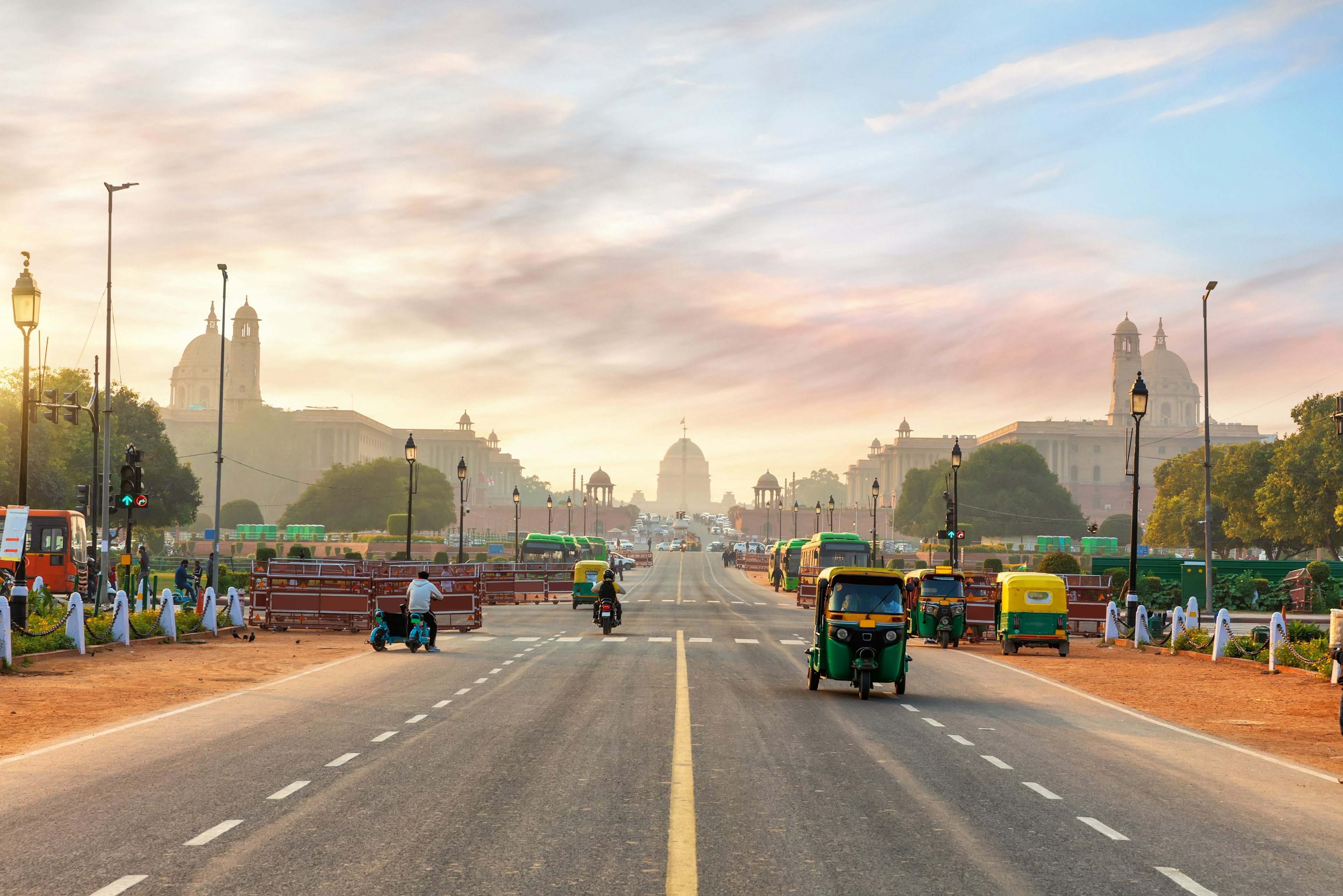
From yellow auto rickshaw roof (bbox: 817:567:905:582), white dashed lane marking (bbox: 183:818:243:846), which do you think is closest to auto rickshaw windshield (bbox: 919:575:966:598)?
yellow auto rickshaw roof (bbox: 817:567:905:582)

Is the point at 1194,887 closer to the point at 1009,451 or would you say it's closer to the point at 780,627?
the point at 780,627

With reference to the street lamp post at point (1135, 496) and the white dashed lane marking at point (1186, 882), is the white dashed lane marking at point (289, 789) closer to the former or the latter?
the white dashed lane marking at point (1186, 882)

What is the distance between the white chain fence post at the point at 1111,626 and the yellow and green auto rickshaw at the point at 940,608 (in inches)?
150

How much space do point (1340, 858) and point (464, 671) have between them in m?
15.9

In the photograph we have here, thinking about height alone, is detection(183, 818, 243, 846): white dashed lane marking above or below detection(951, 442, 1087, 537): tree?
below

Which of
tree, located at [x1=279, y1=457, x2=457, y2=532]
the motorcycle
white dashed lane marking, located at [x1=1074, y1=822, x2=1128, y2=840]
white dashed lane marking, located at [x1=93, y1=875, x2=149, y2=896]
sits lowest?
the motorcycle

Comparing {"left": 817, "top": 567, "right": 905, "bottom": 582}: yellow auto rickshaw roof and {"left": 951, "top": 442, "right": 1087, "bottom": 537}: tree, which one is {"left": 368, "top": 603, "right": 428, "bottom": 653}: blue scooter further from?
{"left": 951, "top": 442, "right": 1087, "bottom": 537}: tree

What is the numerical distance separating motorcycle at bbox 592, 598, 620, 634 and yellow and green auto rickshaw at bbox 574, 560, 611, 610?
1393 cm

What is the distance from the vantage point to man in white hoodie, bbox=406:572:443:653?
90.0 feet

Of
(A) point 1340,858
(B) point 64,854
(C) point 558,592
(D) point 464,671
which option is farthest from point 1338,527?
(B) point 64,854

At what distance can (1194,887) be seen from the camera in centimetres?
803

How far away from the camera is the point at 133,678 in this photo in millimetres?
21688

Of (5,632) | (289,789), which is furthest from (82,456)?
(289,789)

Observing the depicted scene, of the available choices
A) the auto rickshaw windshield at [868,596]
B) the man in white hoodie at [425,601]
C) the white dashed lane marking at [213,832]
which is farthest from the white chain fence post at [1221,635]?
the white dashed lane marking at [213,832]
